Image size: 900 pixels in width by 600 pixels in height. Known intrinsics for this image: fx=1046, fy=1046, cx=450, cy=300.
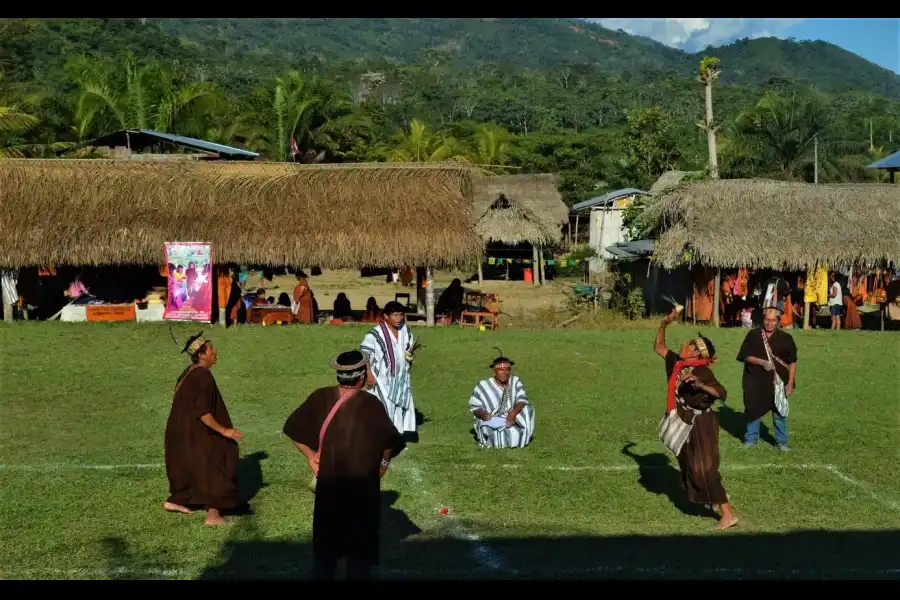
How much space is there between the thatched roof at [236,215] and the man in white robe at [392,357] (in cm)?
1186

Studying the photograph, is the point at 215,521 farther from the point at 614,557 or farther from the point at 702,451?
the point at 702,451

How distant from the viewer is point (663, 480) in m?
10.2

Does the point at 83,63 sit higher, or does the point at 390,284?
the point at 83,63

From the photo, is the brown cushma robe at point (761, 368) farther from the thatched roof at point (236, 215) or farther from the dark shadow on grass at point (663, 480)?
the thatched roof at point (236, 215)

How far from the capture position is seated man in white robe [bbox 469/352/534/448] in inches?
446

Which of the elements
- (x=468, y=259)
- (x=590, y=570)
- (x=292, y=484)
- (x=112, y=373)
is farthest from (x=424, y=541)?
(x=468, y=259)

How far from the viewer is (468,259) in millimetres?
22891

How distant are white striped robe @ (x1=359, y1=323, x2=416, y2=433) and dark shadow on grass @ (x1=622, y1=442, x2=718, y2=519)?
253 cm

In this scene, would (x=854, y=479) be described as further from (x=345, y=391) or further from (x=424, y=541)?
(x=345, y=391)

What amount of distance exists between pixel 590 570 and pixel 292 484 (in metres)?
3.50

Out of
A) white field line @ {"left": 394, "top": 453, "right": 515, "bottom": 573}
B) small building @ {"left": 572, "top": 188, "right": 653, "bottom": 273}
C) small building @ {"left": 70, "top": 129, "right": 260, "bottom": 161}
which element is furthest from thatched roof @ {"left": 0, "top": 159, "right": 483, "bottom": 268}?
small building @ {"left": 572, "top": 188, "right": 653, "bottom": 273}

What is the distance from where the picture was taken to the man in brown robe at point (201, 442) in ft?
26.9

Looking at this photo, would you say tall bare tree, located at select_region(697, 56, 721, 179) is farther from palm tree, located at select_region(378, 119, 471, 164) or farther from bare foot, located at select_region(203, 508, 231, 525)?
bare foot, located at select_region(203, 508, 231, 525)

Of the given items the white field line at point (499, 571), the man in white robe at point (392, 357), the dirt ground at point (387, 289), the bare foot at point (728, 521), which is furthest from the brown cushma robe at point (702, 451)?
the dirt ground at point (387, 289)
